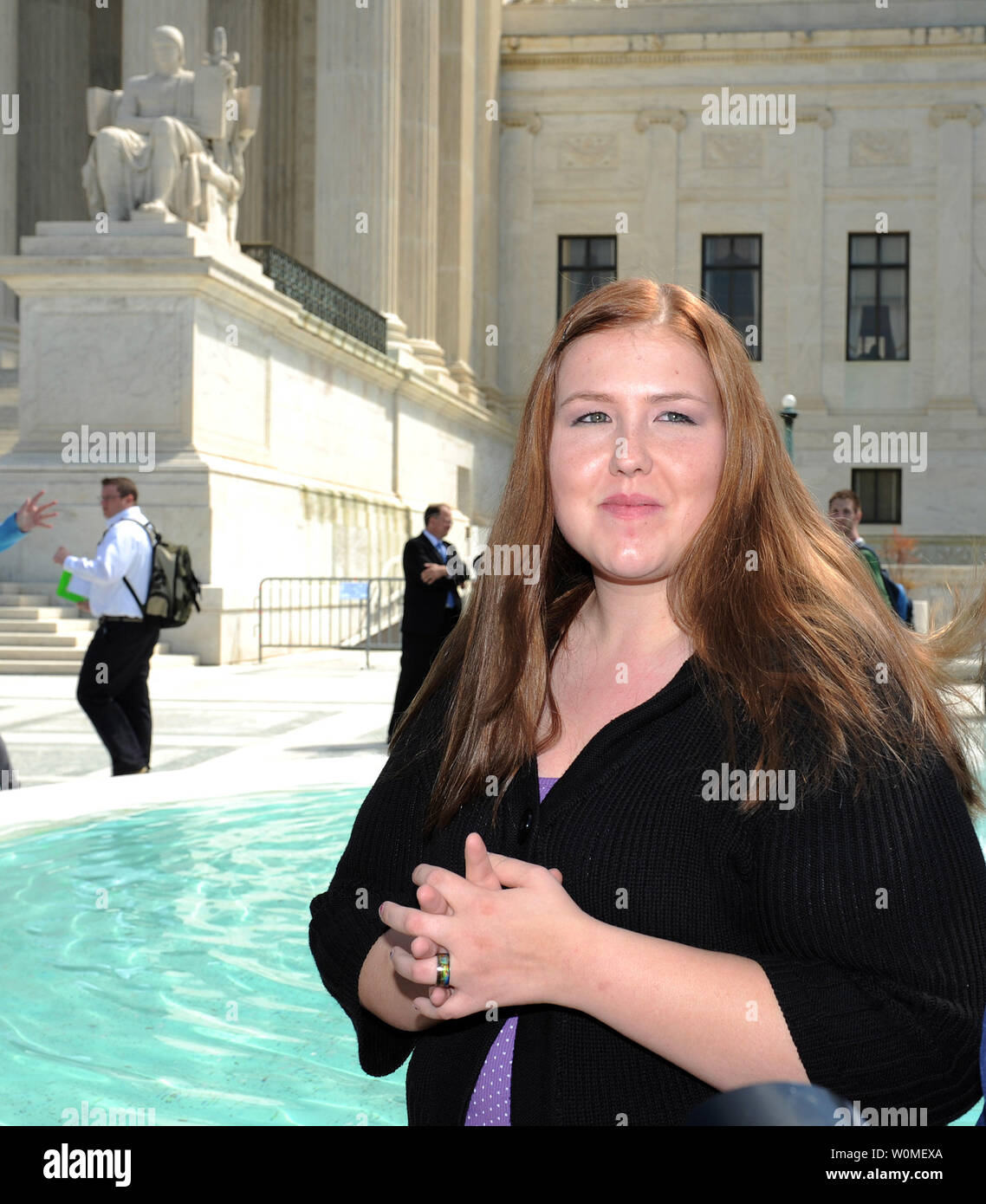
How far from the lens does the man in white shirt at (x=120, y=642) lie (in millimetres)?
8273

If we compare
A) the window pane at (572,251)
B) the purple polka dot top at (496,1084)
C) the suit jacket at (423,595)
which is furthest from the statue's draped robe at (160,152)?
the window pane at (572,251)

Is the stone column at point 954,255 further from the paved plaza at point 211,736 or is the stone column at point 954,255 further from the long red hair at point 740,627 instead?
the long red hair at point 740,627

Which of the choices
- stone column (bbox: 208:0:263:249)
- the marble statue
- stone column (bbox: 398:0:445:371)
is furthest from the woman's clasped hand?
stone column (bbox: 208:0:263:249)

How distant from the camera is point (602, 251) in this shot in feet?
119

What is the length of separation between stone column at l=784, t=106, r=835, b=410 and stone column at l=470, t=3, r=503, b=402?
7.00 metres

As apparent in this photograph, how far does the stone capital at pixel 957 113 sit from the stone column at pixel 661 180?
5.97 metres

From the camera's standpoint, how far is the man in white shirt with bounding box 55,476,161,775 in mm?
8273

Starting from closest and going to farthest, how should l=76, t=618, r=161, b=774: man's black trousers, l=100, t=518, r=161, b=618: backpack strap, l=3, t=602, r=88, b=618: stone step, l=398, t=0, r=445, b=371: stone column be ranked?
l=76, t=618, r=161, b=774: man's black trousers, l=100, t=518, r=161, b=618: backpack strap, l=3, t=602, r=88, b=618: stone step, l=398, t=0, r=445, b=371: stone column

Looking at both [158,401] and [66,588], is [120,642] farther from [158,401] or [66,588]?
[158,401]

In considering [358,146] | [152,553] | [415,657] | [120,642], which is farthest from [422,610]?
[358,146]

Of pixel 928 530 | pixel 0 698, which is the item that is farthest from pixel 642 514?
pixel 928 530

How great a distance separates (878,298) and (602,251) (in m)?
6.95

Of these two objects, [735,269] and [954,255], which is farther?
[735,269]

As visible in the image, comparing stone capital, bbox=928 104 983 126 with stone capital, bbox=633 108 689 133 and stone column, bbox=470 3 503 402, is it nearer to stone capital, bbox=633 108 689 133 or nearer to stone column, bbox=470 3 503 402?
stone capital, bbox=633 108 689 133
